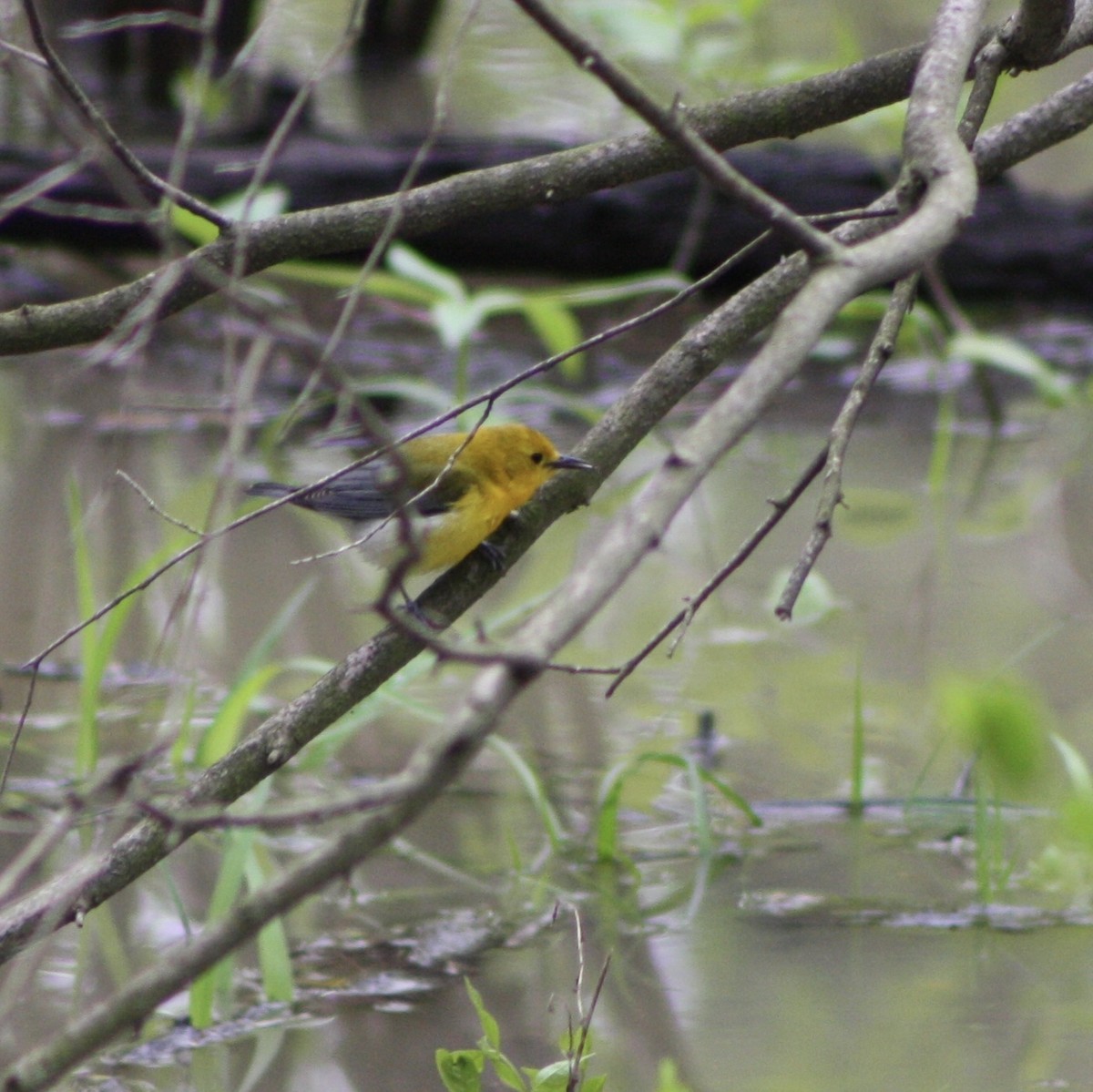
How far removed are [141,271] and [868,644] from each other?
5.42 meters

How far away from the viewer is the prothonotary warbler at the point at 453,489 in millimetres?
2807

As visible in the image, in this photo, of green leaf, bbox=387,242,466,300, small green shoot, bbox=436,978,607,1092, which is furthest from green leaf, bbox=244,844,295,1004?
green leaf, bbox=387,242,466,300

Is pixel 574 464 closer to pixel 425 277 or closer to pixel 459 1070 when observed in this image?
pixel 459 1070

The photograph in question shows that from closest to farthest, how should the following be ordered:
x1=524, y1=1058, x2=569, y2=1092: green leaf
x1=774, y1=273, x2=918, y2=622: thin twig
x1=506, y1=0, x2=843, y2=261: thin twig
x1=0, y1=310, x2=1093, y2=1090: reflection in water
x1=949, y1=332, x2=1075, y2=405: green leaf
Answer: x1=506, y1=0, x2=843, y2=261: thin twig → x1=774, y1=273, x2=918, y2=622: thin twig → x1=524, y1=1058, x2=569, y2=1092: green leaf → x1=0, y1=310, x2=1093, y2=1090: reflection in water → x1=949, y1=332, x2=1075, y2=405: green leaf

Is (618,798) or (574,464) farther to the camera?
(618,798)

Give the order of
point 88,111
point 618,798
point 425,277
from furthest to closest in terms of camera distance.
→ point 425,277
point 618,798
point 88,111

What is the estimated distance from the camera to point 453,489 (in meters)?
3.01

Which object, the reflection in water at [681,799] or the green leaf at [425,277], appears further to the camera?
the green leaf at [425,277]

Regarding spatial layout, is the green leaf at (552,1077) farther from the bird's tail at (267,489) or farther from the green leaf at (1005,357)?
the green leaf at (1005,357)

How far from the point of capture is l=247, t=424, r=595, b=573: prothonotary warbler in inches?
110

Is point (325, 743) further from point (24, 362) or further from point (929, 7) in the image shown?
point (929, 7)

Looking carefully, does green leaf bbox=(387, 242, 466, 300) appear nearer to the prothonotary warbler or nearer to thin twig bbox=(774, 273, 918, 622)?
the prothonotary warbler

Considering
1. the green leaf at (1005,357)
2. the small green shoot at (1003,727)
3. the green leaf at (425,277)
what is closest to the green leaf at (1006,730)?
the small green shoot at (1003,727)

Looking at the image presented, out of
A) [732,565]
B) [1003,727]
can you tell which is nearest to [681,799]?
[732,565]
